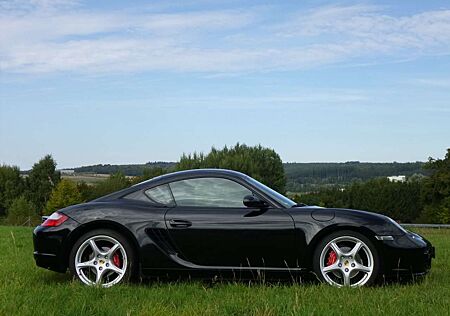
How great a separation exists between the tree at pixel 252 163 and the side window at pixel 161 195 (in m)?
70.8

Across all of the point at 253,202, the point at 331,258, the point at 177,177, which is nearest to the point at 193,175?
the point at 177,177

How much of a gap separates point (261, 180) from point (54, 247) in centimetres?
7055

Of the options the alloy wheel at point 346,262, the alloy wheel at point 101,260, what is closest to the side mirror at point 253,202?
the alloy wheel at point 346,262

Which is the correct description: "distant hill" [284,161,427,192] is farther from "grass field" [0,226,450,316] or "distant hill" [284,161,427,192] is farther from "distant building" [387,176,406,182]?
"grass field" [0,226,450,316]

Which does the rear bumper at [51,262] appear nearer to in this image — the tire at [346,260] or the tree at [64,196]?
the tire at [346,260]

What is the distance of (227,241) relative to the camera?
6.39 m

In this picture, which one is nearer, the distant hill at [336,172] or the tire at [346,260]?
the tire at [346,260]

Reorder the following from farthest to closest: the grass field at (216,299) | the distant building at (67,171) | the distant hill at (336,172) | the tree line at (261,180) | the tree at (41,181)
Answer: the tree at (41,181), the distant building at (67,171), the distant hill at (336,172), the tree line at (261,180), the grass field at (216,299)

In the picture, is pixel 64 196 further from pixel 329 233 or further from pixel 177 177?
pixel 329 233

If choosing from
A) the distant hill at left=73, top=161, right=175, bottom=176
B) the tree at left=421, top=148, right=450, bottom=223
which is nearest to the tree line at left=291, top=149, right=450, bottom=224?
the tree at left=421, top=148, right=450, bottom=223

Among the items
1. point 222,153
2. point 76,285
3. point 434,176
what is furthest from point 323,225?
point 222,153

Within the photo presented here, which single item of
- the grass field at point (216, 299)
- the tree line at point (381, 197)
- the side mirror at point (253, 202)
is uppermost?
the side mirror at point (253, 202)

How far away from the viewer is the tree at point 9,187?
340ft

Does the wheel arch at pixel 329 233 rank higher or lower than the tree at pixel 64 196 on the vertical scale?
higher
